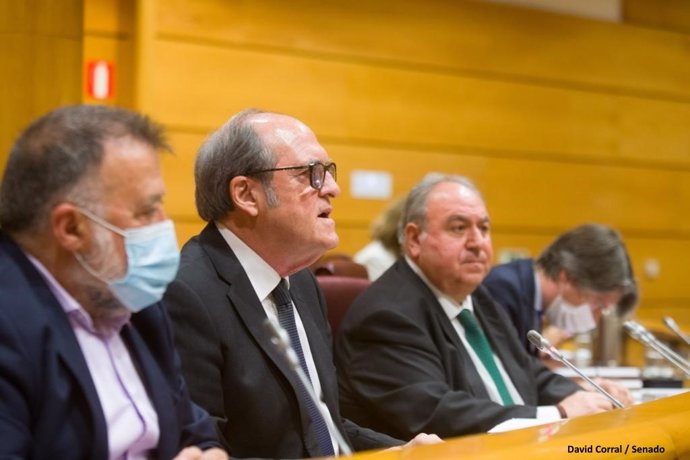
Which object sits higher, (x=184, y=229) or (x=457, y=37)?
(x=457, y=37)

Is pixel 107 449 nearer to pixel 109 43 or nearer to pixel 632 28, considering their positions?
pixel 109 43

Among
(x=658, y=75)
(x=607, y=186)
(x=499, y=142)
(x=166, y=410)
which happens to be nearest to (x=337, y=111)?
(x=499, y=142)

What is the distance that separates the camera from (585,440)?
1.84 m

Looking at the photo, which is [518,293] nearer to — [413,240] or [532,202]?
[413,240]

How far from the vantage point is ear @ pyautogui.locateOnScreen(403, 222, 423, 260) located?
3.42 meters

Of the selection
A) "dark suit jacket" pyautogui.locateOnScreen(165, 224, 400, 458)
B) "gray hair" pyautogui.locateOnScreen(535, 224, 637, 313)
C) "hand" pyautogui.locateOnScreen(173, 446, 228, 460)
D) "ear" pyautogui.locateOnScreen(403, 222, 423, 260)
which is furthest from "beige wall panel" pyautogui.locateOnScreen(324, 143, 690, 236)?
"hand" pyautogui.locateOnScreen(173, 446, 228, 460)

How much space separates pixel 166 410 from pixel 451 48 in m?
5.64

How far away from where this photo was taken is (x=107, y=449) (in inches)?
67.2

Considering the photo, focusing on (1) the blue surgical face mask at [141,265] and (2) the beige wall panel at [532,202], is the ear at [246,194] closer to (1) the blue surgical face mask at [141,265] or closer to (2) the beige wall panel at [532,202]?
(1) the blue surgical face mask at [141,265]

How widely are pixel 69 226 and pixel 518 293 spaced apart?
2.66m

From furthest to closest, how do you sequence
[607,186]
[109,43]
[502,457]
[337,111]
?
[607,186], [337,111], [109,43], [502,457]

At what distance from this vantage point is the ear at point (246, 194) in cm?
260

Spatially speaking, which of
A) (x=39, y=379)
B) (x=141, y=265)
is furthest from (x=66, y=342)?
(x=141, y=265)

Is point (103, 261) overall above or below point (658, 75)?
below
